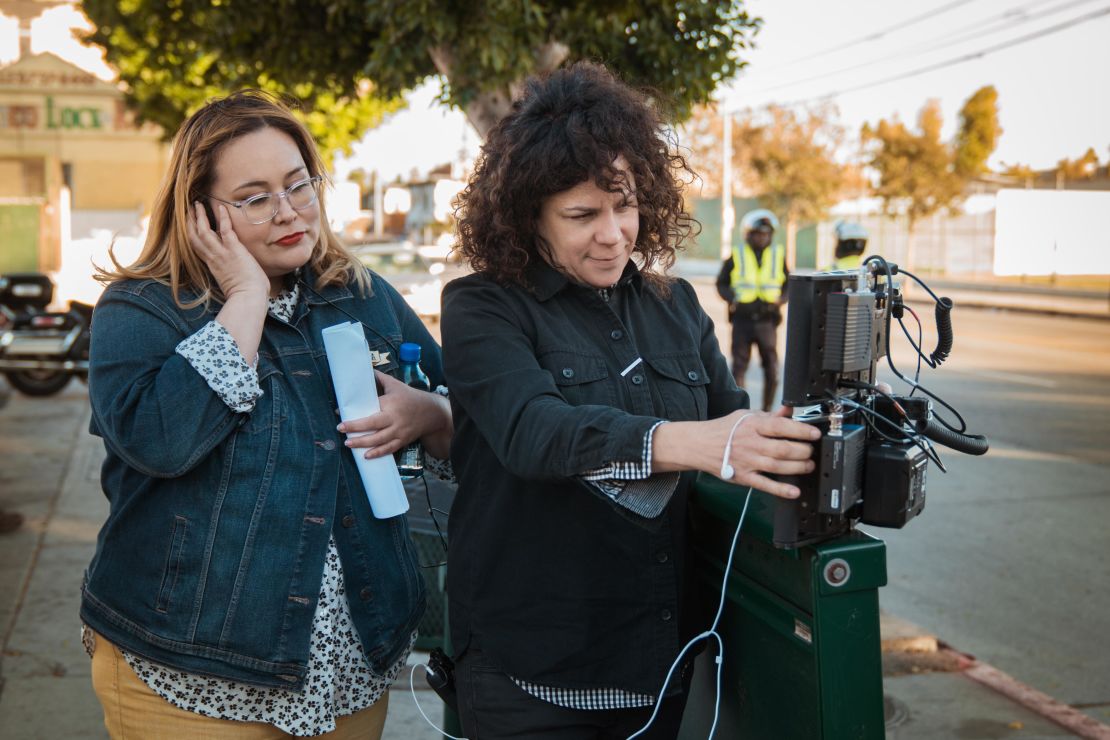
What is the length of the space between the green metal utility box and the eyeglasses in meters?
0.93

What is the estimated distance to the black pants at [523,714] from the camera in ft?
6.42

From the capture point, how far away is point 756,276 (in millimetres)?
9719

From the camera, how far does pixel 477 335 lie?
1.88 metres

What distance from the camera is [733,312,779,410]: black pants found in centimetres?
964

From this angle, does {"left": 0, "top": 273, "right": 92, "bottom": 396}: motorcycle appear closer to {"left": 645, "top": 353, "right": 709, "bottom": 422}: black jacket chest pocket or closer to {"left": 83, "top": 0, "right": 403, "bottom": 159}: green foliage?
{"left": 83, "top": 0, "right": 403, "bottom": 159}: green foliage

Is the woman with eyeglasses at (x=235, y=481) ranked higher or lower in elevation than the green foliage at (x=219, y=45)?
lower

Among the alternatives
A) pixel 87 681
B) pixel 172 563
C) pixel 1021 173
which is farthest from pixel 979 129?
pixel 172 563

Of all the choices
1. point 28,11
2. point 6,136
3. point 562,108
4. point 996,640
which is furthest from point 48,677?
point 28,11

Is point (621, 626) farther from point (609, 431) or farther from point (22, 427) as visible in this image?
point (22, 427)

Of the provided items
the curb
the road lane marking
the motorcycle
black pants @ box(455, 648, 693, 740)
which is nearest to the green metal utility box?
black pants @ box(455, 648, 693, 740)

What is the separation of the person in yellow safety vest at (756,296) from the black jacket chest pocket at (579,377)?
7.80m

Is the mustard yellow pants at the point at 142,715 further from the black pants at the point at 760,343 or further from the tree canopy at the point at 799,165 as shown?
the tree canopy at the point at 799,165

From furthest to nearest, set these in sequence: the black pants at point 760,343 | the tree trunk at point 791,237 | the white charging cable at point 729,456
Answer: the tree trunk at point 791,237, the black pants at point 760,343, the white charging cable at point 729,456

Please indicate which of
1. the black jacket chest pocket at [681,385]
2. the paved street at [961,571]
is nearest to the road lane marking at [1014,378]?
the paved street at [961,571]
